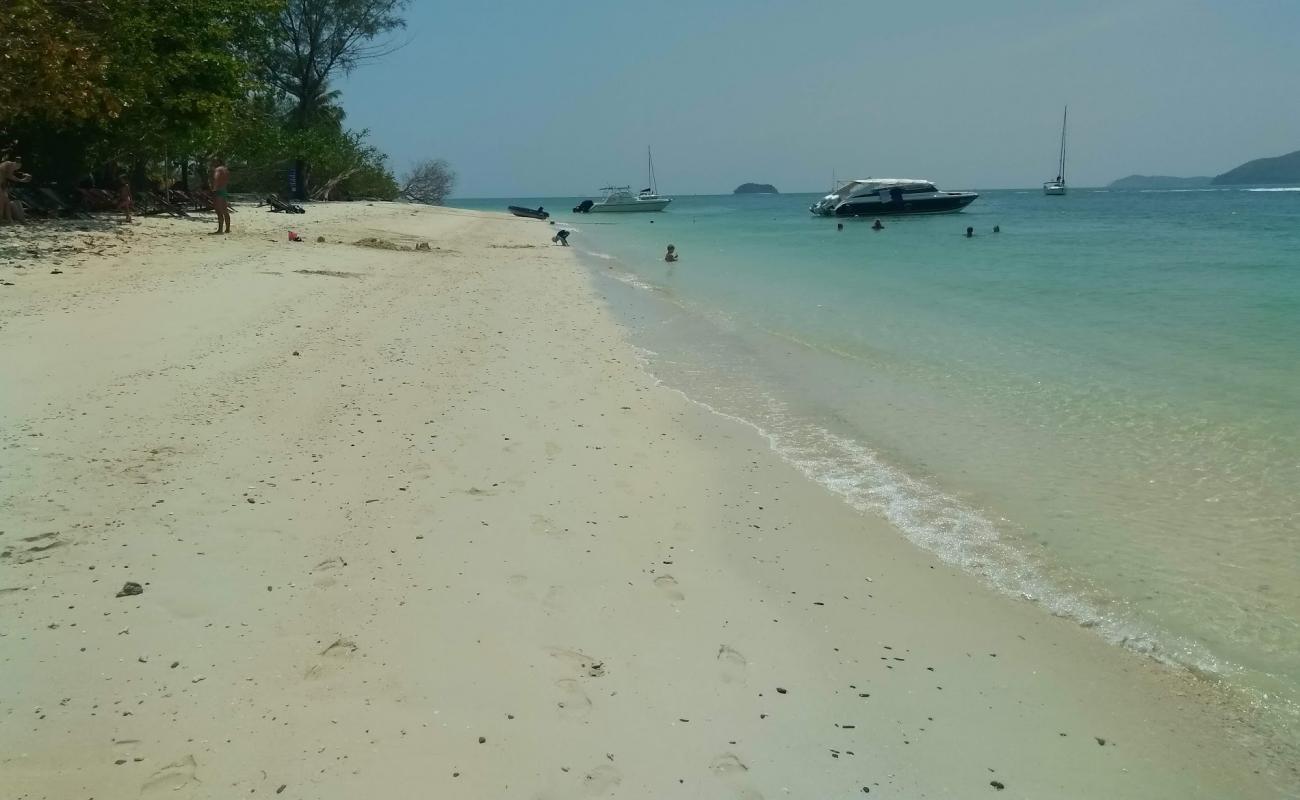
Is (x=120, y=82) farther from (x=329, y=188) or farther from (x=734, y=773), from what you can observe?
(x=329, y=188)

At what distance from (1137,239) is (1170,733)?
3691cm

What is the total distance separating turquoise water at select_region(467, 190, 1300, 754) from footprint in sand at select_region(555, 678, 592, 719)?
8.17 feet

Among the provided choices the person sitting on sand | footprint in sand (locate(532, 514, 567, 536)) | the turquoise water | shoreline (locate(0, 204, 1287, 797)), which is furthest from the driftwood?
footprint in sand (locate(532, 514, 567, 536))

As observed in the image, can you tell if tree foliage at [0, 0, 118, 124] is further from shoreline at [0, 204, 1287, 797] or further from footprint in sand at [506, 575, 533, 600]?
footprint in sand at [506, 575, 533, 600]

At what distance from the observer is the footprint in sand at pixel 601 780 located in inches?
110

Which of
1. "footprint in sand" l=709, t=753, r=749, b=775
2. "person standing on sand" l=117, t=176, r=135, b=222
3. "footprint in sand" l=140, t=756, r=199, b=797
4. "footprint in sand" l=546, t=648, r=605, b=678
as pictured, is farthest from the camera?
"person standing on sand" l=117, t=176, r=135, b=222

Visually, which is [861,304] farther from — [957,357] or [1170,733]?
[1170,733]

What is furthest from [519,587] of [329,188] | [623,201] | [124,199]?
[623,201]

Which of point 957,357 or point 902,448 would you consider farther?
point 957,357

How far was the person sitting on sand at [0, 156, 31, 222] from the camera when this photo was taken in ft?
45.2

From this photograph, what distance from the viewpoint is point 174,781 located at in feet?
A: 8.86

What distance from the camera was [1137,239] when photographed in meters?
34.6

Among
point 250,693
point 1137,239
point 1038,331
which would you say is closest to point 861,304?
point 1038,331

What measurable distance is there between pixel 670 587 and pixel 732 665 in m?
0.73
